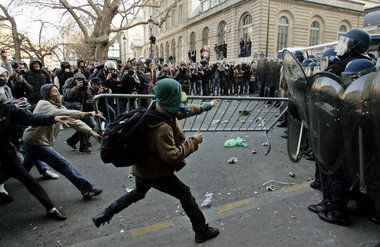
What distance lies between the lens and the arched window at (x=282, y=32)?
2941 centimetres

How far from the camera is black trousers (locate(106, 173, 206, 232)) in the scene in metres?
2.46

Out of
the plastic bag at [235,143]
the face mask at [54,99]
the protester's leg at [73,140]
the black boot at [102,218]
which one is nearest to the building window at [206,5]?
the plastic bag at [235,143]

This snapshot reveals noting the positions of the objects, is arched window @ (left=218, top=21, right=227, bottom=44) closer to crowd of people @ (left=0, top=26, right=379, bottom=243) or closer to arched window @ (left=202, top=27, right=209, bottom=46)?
arched window @ (left=202, top=27, right=209, bottom=46)

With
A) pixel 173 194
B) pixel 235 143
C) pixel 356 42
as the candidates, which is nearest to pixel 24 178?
pixel 173 194

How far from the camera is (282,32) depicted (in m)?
29.7

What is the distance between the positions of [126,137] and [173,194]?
0.77m

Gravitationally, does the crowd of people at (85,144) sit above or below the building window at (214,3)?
below

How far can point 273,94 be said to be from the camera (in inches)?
449

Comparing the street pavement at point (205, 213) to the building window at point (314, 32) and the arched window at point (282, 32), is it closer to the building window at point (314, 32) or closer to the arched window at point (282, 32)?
the arched window at point (282, 32)

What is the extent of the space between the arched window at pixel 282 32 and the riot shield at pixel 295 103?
96.5ft

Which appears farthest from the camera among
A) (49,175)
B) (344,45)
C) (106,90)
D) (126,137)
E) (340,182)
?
(106,90)

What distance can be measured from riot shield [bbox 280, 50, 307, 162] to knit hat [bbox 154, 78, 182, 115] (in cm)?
126

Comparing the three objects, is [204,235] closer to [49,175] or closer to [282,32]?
[49,175]

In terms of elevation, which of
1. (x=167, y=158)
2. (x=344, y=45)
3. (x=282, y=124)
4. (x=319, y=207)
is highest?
(x=344, y=45)
